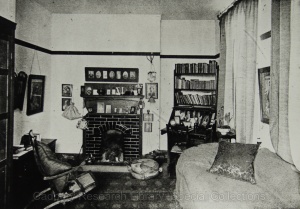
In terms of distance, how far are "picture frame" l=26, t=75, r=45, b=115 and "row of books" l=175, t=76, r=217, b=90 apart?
9.71 feet

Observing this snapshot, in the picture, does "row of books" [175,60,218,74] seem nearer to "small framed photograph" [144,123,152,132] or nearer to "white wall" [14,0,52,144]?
"small framed photograph" [144,123,152,132]

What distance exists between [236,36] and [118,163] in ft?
11.5

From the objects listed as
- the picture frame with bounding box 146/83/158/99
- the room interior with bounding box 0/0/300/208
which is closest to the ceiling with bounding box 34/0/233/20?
the room interior with bounding box 0/0/300/208

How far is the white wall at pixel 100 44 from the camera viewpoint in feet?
18.6

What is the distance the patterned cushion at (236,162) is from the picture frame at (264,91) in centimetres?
75

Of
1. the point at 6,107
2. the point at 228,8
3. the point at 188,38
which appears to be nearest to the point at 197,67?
the point at 188,38

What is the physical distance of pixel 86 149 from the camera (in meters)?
5.71

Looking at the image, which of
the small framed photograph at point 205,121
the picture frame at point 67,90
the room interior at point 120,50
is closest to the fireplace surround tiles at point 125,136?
the room interior at point 120,50

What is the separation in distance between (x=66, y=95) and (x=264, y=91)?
4257 mm

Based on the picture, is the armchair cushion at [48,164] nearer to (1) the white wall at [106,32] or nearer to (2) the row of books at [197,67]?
(1) the white wall at [106,32]

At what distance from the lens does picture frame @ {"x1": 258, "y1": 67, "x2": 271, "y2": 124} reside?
338 cm

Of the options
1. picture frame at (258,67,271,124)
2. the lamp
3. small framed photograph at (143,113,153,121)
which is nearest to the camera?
picture frame at (258,67,271,124)

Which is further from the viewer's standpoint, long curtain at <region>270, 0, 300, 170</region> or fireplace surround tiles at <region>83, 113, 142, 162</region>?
fireplace surround tiles at <region>83, 113, 142, 162</region>

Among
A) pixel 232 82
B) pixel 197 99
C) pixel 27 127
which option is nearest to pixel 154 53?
pixel 197 99
